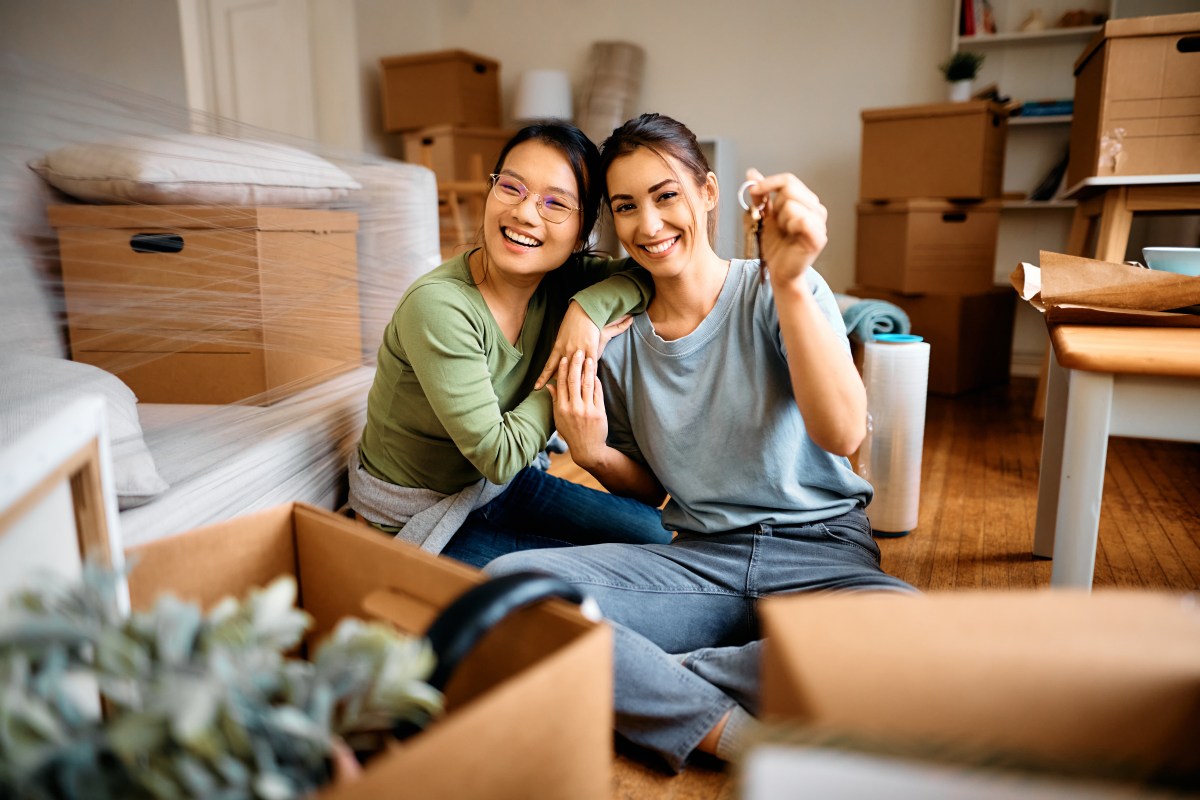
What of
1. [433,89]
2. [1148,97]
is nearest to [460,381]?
[1148,97]

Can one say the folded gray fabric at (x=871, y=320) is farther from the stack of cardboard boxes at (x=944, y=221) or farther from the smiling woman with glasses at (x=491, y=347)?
the stack of cardboard boxes at (x=944, y=221)

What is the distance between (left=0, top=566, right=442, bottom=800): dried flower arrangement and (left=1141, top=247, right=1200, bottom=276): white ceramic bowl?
110 centimetres

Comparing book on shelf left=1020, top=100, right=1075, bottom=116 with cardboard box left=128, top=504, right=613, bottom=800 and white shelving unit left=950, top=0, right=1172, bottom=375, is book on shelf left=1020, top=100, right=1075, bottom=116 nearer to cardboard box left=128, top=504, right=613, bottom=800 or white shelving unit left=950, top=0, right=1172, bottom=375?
white shelving unit left=950, top=0, right=1172, bottom=375

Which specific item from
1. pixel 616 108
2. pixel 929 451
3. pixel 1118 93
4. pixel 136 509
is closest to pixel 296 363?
pixel 136 509

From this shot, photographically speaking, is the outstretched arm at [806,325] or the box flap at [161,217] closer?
the outstretched arm at [806,325]

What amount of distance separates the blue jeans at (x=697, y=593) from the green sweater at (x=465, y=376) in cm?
17

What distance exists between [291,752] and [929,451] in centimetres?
240

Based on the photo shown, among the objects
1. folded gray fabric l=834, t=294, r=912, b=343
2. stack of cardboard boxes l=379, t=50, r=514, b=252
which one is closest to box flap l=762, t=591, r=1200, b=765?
folded gray fabric l=834, t=294, r=912, b=343

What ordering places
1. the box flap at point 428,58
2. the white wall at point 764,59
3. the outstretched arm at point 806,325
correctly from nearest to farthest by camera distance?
the outstretched arm at point 806,325 < the white wall at point 764,59 < the box flap at point 428,58

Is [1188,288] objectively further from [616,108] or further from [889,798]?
[616,108]

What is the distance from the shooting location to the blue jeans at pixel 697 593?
1.01m

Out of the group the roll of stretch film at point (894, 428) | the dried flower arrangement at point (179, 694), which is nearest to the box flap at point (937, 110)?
the roll of stretch film at point (894, 428)

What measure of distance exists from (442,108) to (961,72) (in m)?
2.43

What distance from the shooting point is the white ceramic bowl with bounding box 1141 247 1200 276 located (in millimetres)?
1062
